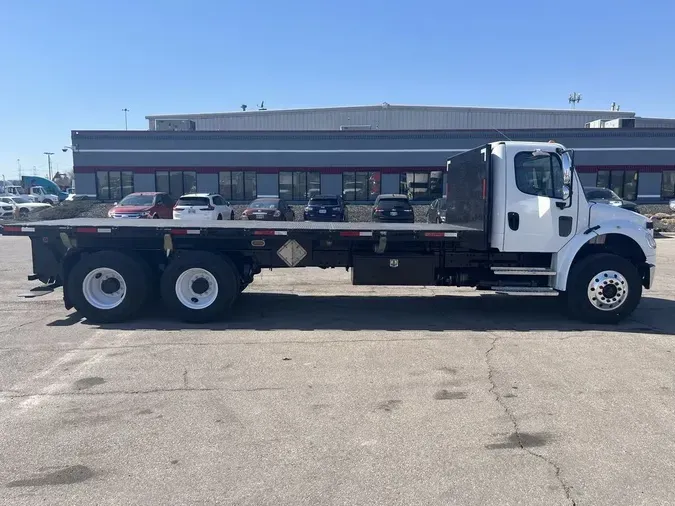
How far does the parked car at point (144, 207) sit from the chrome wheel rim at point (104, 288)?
48.5ft

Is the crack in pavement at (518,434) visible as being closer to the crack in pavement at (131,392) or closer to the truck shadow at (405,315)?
the truck shadow at (405,315)

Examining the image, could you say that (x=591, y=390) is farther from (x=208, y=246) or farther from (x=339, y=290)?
(x=339, y=290)

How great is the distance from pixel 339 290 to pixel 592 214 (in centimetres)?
524

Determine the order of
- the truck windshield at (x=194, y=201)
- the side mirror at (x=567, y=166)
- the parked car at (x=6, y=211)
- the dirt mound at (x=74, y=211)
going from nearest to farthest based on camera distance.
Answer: the side mirror at (x=567, y=166)
the truck windshield at (x=194, y=201)
the dirt mound at (x=74, y=211)
the parked car at (x=6, y=211)

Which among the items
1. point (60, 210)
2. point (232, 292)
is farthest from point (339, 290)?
point (60, 210)

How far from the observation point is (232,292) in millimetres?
8445

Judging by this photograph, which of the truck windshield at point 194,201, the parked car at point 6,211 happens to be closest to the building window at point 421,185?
the truck windshield at point 194,201

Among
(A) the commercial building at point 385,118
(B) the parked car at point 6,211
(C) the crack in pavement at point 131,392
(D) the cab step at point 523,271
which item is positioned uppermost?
(A) the commercial building at point 385,118

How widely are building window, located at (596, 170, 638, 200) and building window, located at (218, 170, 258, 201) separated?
22.7 meters

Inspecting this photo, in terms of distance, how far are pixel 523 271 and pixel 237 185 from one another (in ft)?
100

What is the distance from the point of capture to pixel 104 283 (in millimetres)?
8562

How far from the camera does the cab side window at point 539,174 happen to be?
27.1 ft

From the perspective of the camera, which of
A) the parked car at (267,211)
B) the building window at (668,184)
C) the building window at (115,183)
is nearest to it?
the parked car at (267,211)

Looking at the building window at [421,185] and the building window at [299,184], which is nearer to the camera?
the building window at [421,185]
